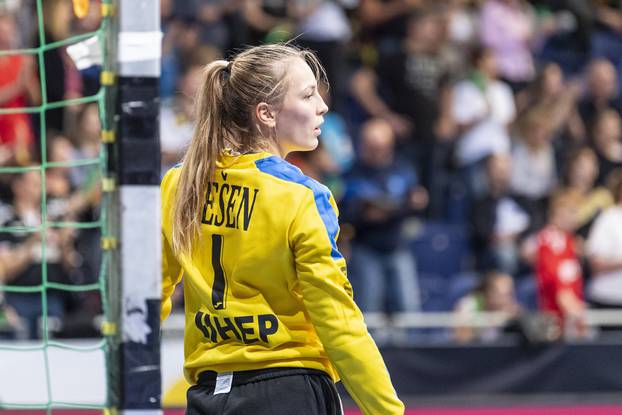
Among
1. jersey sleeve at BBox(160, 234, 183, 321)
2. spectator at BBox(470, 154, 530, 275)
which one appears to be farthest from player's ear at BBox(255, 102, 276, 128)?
spectator at BBox(470, 154, 530, 275)

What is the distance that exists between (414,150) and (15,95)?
3.30 m

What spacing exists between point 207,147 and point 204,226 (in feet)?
0.67

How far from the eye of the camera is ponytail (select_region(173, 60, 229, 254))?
300 cm

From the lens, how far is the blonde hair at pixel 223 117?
2.98 metres

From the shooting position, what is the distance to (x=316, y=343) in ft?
9.75

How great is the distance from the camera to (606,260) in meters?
8.85

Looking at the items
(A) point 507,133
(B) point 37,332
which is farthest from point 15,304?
(A) point 507,133

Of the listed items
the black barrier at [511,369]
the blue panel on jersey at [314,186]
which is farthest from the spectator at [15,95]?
the blue panel on jersey at [314,186]

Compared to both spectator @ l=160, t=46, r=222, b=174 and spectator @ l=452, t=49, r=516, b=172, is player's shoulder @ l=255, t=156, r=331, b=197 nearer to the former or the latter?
spectator @ l=160, t=46, r=222, b=174

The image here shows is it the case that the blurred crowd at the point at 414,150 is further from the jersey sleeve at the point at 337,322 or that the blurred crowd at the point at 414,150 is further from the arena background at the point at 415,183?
the jersey sleeve at the point at 337,322

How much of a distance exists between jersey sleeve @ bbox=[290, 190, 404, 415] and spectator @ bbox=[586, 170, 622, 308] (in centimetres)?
638

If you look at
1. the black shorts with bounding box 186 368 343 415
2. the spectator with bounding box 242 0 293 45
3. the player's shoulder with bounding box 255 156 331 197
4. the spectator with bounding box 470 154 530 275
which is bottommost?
the spectator with bounding box 470 154 530 275

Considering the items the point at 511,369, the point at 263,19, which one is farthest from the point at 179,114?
the point at 511,369

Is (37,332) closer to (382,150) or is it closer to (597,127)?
(382,150)
